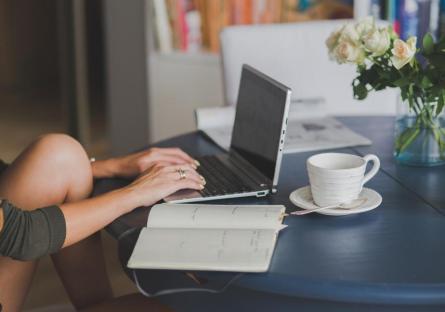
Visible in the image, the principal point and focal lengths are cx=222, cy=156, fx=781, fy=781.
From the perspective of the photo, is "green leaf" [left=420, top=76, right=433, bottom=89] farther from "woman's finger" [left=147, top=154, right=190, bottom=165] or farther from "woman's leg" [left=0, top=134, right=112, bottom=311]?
"woman's leg" [left=0, top=134, right=112, bottom=311]

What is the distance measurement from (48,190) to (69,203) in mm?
170

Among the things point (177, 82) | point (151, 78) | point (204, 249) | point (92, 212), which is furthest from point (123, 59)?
point (204, 249)

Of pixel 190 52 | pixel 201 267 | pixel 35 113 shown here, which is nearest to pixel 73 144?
pixel 201 267

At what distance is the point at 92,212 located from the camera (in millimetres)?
1457

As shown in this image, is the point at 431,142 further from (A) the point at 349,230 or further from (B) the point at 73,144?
(B) the point at 73,144

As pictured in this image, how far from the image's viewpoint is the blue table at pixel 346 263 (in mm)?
1190

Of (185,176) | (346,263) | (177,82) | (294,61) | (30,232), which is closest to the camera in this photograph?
(346,263)

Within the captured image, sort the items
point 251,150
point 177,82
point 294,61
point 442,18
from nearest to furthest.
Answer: point 251,150, point 294,61, point 442,18, point 177,82

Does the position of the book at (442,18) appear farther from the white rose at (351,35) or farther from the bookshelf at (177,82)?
the white rose at (351,35)

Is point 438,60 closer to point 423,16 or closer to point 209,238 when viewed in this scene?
point 209,238

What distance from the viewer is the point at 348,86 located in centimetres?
246

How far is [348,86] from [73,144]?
107cm

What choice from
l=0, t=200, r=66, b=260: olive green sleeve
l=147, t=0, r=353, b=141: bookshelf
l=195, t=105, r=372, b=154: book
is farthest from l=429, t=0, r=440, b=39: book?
l=0, t=200, r=66, b=260: olive green sleeve

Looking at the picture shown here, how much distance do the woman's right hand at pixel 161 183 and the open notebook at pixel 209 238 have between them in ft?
0.19
